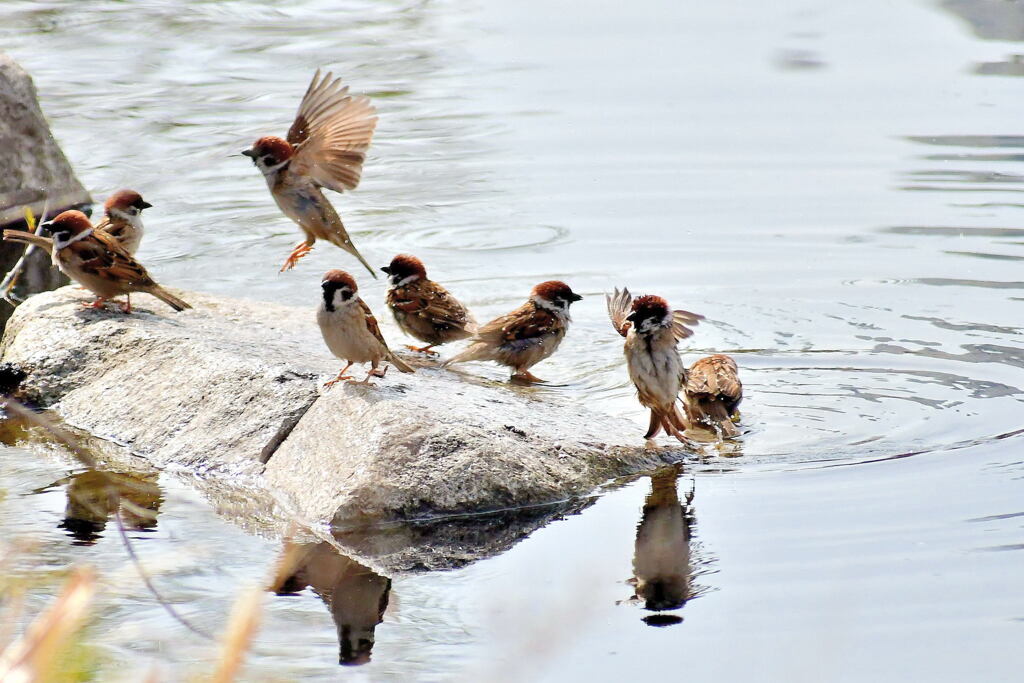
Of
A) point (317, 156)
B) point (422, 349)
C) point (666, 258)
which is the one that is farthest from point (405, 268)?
point (666, 258)

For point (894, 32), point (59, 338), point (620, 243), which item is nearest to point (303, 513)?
point (59, 338)

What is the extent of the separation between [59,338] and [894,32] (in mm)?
11224

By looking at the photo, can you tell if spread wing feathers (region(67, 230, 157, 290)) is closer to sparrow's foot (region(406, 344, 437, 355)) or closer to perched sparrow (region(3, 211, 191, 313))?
perched sparrow (region(3, 211, 191, 313))

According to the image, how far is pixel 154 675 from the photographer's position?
1947 millimetres

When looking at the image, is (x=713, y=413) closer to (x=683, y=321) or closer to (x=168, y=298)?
(x=683, y=321)

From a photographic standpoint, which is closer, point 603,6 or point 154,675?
point 154,675

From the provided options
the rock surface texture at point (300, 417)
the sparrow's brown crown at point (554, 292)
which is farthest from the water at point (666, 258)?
the sparrow's brown crown at point (554, 292)

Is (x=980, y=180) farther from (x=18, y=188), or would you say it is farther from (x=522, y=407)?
(x=18, y=188)

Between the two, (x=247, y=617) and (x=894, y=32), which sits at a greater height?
(x=247, y=617)

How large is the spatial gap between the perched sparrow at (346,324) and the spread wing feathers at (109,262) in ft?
4.72

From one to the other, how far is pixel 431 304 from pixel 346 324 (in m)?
1.48

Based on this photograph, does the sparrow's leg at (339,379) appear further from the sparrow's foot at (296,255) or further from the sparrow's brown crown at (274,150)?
the sparrow's brown crown at (274,150)

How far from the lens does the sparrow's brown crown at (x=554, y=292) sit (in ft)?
25.6

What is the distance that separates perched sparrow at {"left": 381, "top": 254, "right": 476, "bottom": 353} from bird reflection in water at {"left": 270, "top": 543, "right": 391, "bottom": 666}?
2577mm
